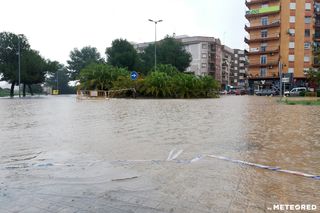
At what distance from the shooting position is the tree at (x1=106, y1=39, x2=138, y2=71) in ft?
223

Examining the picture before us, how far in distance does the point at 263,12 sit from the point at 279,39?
702cm

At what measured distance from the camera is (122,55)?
223 ft

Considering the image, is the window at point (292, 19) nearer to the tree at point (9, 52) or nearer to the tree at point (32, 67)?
the tree at point (32, 67)

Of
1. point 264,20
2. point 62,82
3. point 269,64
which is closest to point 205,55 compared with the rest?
point 264,20

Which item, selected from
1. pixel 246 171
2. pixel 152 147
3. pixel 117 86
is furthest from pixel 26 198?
pixel 117 86

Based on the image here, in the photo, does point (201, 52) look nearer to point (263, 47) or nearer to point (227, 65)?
point (227, 65)

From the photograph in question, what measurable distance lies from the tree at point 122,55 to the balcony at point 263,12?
2759 cm

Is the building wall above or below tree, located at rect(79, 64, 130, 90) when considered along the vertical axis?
above

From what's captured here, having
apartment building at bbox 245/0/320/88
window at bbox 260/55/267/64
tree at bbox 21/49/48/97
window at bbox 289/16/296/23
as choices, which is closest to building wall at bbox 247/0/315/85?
apartment building at bbox 245/0/320/88

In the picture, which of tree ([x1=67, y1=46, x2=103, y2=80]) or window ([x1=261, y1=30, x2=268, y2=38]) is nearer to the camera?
window ([x1=261, y1=30, x2=268, y2=38])

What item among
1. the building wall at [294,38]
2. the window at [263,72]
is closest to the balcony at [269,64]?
the building wall at [294,38]

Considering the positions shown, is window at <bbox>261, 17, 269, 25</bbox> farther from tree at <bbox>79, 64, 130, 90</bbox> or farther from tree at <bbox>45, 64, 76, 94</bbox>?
tree at <bbox>45, 64, 76, 94</bbox>

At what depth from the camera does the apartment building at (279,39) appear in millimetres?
72750

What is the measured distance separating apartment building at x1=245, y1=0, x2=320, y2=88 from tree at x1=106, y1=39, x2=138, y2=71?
26776mm
